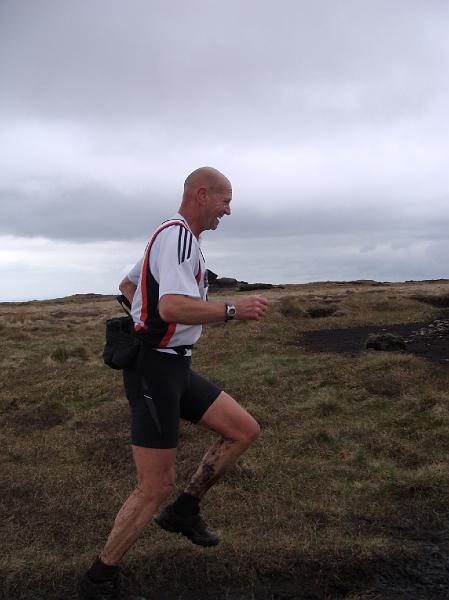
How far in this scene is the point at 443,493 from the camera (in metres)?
6.05

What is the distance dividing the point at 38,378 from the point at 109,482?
808cm

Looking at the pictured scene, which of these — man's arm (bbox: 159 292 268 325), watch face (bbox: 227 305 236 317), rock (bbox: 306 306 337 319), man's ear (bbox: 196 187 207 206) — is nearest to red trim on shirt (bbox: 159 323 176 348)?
man's arm (bbox: 159 292 268 325)

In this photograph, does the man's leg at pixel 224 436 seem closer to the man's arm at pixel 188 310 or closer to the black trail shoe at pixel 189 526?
the black trail shoe at pixel 189 526

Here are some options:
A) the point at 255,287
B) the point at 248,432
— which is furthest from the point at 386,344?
the point at 255,287

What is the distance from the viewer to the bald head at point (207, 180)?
411cm

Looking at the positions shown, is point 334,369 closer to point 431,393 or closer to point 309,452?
point 431,393

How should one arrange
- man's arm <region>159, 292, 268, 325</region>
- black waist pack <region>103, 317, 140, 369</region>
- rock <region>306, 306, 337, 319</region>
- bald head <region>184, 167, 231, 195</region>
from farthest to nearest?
rock <region>306, 306, 337, 319</region>, bald head <region>184, 167, 231, 195</region>, black waist pack <region>103, 317, 140, 369</region>, man's arm <region>159, 292, 268, 325</region>

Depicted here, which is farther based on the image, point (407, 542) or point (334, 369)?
point (334, 369)

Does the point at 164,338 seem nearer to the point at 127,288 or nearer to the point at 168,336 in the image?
the point at 168,336

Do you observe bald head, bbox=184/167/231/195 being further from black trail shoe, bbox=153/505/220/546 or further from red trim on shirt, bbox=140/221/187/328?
black trail shoe, bbox=153/505/220/546

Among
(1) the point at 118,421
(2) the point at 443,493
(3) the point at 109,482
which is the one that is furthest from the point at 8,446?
(2) the point at 443,493

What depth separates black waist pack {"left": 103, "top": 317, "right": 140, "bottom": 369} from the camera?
13.0 ft

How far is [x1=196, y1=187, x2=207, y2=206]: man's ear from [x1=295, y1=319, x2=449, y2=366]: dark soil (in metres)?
9.63

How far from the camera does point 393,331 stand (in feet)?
65.8
